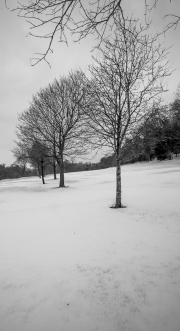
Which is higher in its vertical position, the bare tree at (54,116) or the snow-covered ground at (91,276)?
the bare tree at (54,116)

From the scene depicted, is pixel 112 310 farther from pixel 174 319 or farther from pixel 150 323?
pixel 174 319

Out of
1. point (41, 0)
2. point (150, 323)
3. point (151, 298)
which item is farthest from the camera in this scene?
point (151, 298)

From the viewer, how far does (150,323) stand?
1.70 meters

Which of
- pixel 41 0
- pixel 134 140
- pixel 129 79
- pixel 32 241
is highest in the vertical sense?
pixel 129 79

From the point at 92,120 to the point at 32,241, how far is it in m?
5.31

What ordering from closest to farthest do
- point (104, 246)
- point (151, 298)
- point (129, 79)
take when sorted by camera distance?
point (151, 298) < point (104, 246) < point (129, 79)

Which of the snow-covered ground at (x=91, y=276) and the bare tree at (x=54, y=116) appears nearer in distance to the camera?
the snow-covered ground at (x=91, y=276)

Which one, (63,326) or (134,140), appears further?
(134,140)

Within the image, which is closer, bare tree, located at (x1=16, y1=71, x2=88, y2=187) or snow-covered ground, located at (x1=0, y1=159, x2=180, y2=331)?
snow-covered ground, located at (x1=0, y1=159, x2=180, y2=331)

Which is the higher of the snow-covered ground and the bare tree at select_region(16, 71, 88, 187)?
the bare tree at select_region(16, 71, 88, 187)

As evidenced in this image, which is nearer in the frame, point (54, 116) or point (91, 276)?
point (91, 276)

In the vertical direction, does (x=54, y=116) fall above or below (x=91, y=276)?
above

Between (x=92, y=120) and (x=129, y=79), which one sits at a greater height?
(x=129, y=79)

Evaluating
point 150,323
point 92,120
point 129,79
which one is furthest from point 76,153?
point 150,323
